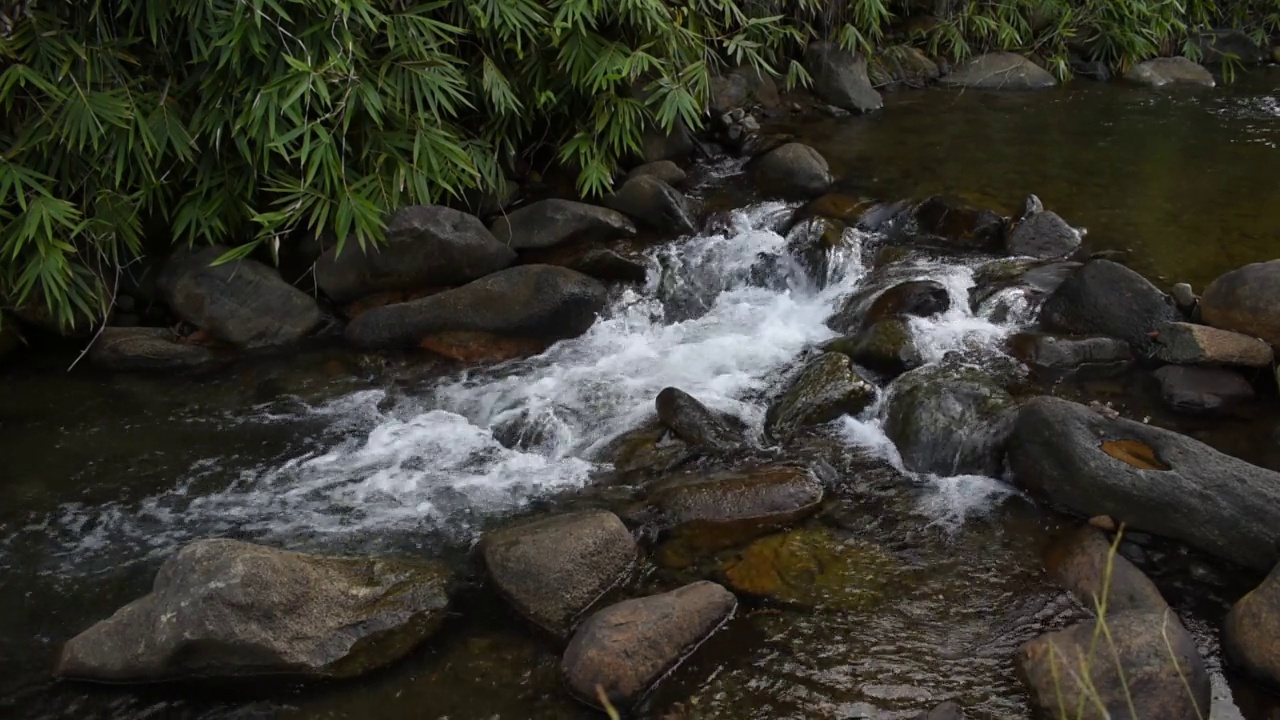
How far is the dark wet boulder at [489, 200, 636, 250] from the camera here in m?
6.89

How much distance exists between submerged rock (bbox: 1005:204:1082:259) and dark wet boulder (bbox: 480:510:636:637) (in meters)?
3.95

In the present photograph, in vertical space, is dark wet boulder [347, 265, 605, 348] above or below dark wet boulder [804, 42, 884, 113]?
below

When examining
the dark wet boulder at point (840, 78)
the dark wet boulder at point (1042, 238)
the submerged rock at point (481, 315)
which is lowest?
the dark wet boulder at point (1042, 238)

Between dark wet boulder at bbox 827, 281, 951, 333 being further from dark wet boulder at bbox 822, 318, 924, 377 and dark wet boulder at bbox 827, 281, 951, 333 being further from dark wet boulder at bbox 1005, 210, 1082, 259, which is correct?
dark wet boulder at bbox 1005, 210, 1082, 259

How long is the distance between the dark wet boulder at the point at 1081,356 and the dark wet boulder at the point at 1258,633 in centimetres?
214

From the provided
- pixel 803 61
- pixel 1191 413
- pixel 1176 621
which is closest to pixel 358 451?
pixel 1176 621

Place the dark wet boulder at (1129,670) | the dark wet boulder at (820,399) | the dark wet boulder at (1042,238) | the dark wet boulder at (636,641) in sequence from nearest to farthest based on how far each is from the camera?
1. the dark wet boulder at (1129,670)
2. the dark wet boulder at (636,641)
3. the dark wet boulder at (820,399)
4. the dark wet boulder at (1042,238)

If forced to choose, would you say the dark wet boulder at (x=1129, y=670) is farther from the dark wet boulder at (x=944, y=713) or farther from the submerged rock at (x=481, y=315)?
the submerged rock at (x=481, y=315)

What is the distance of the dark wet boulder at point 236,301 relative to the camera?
6215mm

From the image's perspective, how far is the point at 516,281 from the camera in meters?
6.25

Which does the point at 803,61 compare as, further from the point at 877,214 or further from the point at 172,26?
the point at 172,26

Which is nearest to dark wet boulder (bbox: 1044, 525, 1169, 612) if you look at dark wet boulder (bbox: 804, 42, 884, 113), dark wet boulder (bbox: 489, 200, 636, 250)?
dark wet boulder (bbox: 489, 200, 636, 250)

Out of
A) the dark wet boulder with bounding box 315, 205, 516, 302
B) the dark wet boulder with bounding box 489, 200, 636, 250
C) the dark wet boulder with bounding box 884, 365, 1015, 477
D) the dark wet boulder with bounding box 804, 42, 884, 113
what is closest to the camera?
the dark wet boulder with bounding box 884, 365, 1015, 477

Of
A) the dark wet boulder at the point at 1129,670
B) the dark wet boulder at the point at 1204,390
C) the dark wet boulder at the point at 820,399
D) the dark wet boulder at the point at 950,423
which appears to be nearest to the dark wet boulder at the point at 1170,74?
the dark wet boulder at the point at 1204,390
